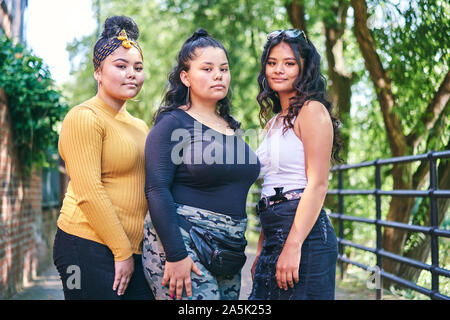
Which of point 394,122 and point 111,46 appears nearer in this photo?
point 111,46

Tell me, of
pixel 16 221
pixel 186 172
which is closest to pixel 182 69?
pixel 186 172

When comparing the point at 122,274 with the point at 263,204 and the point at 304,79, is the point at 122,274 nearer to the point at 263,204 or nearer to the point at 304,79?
the point at 263,204

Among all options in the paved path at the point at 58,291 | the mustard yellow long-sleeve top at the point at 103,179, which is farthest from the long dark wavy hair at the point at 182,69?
the paved path at the point at 58,291

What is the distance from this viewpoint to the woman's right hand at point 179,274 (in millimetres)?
2439

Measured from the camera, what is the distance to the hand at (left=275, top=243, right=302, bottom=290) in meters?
2.48

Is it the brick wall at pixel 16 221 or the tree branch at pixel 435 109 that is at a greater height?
the tree branch at pixel 435 109

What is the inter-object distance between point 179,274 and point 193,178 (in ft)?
1.42

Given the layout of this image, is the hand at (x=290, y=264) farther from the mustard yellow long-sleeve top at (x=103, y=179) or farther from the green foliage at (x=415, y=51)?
the green foliage at (x=415, y=51)

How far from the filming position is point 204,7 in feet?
43.4

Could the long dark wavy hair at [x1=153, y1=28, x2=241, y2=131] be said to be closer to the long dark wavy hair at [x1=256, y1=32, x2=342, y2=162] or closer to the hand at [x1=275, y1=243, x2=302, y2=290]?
the long dark wavy hair at [x1=256, y1=32, x2=342, y2=162]

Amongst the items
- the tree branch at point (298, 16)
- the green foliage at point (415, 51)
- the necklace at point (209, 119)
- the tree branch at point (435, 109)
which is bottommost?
the necklace at point (209, 119)

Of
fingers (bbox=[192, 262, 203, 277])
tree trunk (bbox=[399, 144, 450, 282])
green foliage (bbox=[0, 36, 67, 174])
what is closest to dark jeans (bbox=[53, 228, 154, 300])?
fingers (bbox=[192, 262, 203, 277])

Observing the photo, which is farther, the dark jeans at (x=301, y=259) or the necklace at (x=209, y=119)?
the necklace at (x=209, y=119)

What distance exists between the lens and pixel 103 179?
106 inches
